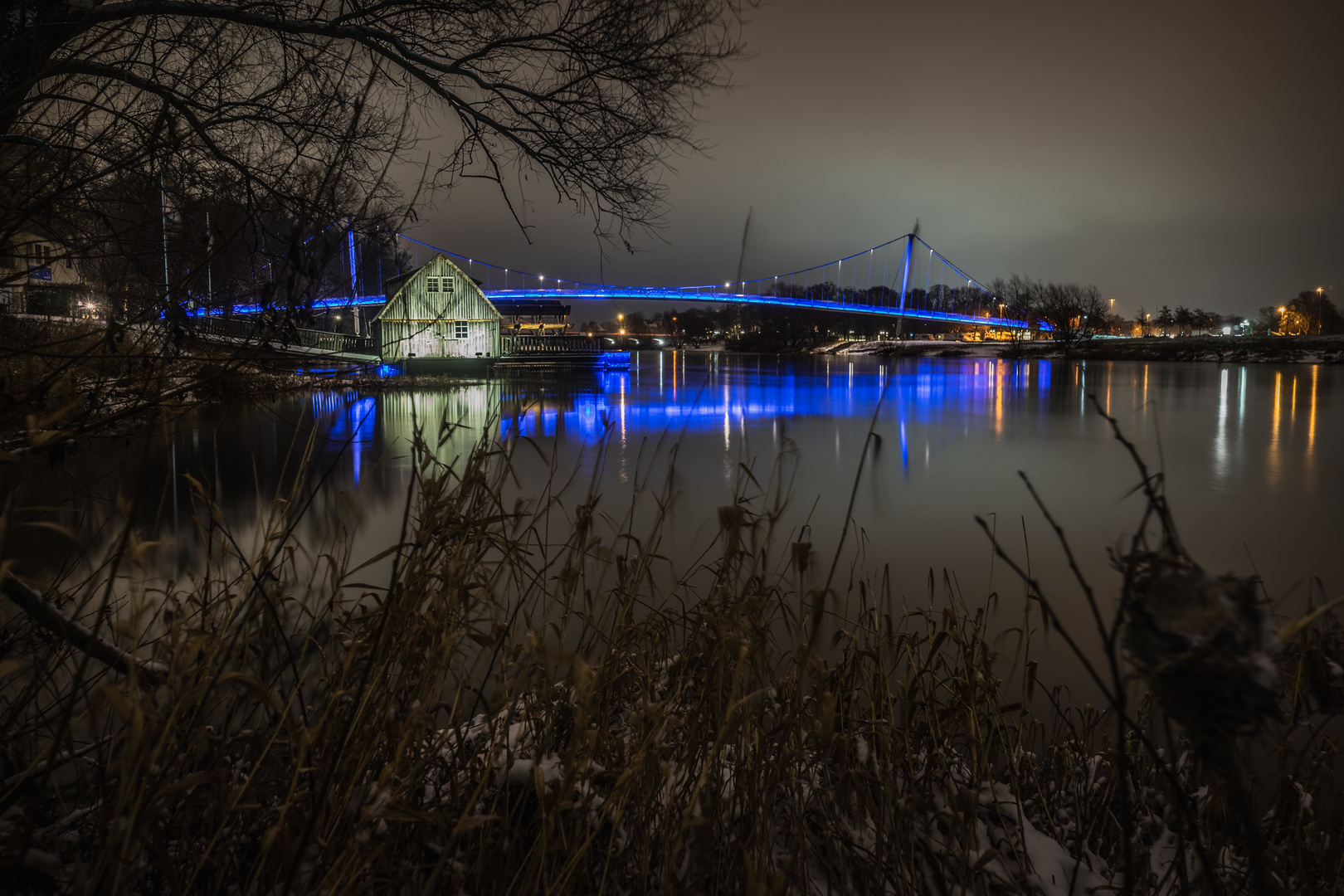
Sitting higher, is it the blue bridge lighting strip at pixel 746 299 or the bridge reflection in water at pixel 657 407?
the blue bridge lighting strip at pixel 746 299

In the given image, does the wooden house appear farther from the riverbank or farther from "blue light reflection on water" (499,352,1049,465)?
the riverbank

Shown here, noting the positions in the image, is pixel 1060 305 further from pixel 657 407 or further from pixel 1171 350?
pixel 657 407

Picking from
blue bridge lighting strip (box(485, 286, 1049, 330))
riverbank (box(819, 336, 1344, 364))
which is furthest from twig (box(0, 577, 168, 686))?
blue bridge lighting strip (box(485, 286, 1049, 330))

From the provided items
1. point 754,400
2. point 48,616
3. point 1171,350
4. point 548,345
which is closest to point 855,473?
point 48,616

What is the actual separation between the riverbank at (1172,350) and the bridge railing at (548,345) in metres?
21.1

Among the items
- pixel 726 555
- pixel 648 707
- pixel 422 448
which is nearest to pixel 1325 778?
pixel 726 555

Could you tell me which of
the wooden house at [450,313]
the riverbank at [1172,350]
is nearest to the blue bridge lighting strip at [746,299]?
the riverbank at [1172,350]

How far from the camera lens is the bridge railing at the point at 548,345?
34.5m

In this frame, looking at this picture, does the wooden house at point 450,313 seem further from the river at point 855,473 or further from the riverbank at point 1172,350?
the riverbank at point 1172,350

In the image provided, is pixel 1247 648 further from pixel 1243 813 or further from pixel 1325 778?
pixel 1325 778

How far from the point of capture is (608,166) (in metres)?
3.63

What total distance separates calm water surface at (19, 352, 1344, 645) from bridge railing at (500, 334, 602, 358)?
1526 cm

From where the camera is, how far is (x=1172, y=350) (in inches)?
2110

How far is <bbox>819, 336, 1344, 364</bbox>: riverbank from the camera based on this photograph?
46.1m
